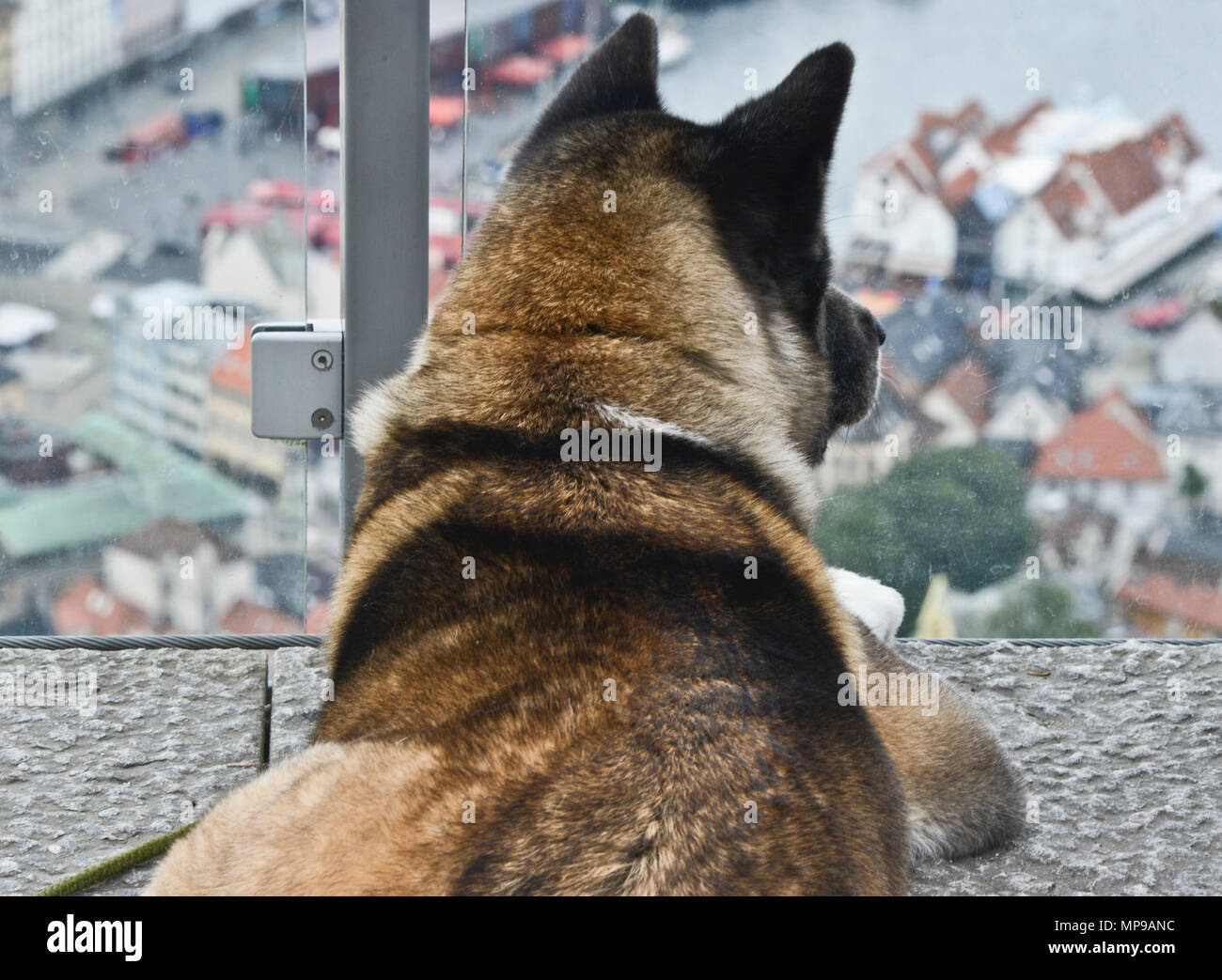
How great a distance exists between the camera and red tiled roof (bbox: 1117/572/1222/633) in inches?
159

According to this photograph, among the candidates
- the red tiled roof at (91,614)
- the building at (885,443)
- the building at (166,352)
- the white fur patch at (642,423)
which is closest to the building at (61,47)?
the building at (166,352)

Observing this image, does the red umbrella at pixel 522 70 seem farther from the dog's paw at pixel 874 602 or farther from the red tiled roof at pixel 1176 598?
the red tiled roof at pixel 1176 598

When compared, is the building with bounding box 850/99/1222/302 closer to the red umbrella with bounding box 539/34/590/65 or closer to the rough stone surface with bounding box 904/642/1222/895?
the red umbrella with bounding box 539/34/590/65

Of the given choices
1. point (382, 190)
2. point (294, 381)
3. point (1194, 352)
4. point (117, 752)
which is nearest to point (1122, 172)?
point (1194, 352)

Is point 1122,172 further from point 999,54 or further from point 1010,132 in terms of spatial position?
point 999,54

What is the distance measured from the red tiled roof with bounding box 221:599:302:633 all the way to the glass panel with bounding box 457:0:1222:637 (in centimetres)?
136

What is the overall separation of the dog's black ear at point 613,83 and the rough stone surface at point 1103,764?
181cm

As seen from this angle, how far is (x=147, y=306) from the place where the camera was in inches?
145

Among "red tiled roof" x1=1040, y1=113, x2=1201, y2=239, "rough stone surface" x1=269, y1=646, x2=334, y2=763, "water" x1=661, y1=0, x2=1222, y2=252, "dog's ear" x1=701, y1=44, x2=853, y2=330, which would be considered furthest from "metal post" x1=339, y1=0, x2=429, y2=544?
"red tiled roof" x1=1040, y1=113, x2=1201, y2=239
